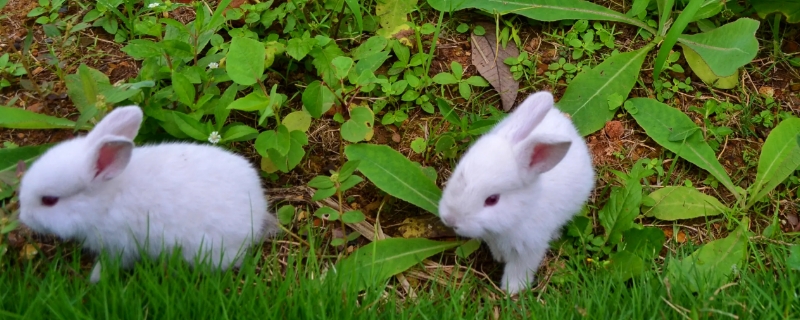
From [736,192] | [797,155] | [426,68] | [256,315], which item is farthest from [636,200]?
[256,315]

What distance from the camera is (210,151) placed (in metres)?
2.89

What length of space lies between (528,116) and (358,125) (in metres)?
0.80

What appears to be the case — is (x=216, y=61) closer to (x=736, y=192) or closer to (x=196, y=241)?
(x=196, y=241)

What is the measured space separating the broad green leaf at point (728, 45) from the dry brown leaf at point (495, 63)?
1.00 meters

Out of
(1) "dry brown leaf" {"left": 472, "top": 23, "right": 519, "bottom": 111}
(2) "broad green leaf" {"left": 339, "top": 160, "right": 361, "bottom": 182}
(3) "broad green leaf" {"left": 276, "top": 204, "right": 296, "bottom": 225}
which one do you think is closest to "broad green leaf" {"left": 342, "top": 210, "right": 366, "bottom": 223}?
(2) "broad green leaf" {"left": 339, "top": 160, "right": 361, "bottom": 182}

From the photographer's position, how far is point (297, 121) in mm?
3314

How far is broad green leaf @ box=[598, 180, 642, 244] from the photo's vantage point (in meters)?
3.14

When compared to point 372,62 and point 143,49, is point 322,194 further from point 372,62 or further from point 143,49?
point 143,49

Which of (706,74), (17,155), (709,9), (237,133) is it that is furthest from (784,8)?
(17,155)

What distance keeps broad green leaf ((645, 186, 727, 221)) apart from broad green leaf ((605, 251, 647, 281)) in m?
0.43

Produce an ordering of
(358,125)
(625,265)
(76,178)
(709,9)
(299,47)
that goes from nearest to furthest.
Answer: (76,178)
(625,265)
(358,125)
(299,47)
(709,9)

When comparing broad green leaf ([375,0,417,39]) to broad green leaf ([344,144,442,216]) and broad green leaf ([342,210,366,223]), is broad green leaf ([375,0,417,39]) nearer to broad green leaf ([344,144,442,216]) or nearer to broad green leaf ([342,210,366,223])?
broad green leaf ([344,144,442,216])

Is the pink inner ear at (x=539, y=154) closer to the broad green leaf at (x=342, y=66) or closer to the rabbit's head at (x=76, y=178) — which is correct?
the broad green leaf at (x=342, y=66)

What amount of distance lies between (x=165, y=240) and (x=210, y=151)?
0.41 m
